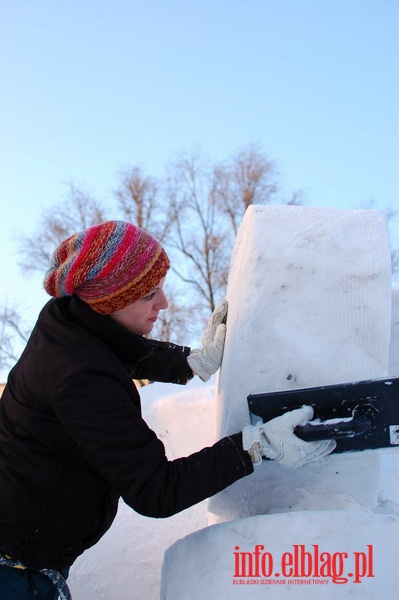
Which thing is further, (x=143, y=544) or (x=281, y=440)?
(x=143, y=544)

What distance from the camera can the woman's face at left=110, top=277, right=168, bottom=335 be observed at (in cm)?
184

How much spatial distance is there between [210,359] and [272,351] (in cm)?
48

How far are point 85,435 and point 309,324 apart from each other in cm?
75

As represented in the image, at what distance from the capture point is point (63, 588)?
68.4 inches

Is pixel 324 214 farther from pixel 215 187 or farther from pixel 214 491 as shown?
pixel 215 187

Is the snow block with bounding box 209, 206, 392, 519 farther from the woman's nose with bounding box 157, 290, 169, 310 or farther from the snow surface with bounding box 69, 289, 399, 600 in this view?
the woman's nose with bounding box 157, 290, 169, 310

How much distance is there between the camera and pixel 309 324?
188 centimetres

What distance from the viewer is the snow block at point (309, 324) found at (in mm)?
1844

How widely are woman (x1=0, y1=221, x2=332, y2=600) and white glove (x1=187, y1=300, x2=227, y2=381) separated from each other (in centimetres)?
51

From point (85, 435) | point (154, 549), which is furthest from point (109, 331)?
point (154, 549)

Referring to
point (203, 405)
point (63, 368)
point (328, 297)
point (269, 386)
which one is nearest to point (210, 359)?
point (269, 386)

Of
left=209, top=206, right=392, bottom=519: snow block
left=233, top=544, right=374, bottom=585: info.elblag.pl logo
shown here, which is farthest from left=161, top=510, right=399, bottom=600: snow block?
left=209, top=206, right=392, bottom=519: snow block

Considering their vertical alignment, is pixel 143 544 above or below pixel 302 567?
below

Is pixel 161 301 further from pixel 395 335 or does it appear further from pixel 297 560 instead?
pixel 395 335
